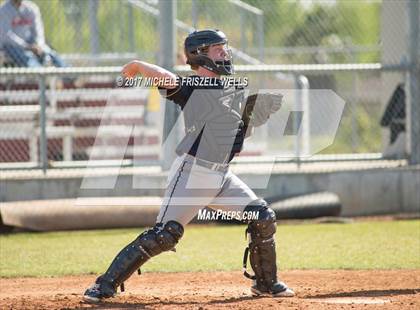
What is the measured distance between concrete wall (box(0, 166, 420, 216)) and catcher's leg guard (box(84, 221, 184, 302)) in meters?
5.45

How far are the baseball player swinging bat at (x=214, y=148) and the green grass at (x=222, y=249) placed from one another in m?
1.91

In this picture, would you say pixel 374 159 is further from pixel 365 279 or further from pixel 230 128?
pixel 230 128

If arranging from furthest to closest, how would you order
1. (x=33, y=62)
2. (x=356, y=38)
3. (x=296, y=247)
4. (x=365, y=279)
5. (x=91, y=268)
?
(x=356, y=38), (x=33, y=62), (x=296, y=247), (x=91, y=268), (x=365, y=279)

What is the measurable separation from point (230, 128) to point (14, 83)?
7.66 meters

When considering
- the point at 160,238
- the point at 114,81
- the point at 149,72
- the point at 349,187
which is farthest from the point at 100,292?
the point at 114,81

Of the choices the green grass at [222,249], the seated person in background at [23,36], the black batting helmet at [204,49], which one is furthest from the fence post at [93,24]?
the black batting helmet at [204,49]

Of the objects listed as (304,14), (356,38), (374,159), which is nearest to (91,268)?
(374,159)

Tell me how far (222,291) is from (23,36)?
24.8 feet

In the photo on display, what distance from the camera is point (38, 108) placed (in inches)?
472

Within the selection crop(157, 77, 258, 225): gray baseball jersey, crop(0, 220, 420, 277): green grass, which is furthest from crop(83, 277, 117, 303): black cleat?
crop(0, 220, 420, 277): green grass

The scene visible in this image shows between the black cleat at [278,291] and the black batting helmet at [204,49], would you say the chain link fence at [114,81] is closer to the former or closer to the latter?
the black batting helmet at [204,49]

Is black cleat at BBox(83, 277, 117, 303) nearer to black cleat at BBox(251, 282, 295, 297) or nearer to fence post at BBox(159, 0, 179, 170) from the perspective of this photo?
black cleat at BBox(251, 282, 295, 297)

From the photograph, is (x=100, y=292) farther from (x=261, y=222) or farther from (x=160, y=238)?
(x=261, y=222)

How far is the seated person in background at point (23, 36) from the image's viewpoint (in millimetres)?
12883
